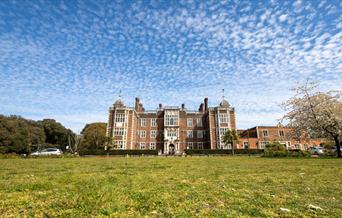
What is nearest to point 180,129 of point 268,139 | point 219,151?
point 219,151

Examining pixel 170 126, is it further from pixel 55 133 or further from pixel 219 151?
pixel 55 133

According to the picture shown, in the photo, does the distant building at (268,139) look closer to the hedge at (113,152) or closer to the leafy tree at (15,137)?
the hedge at (113,152)

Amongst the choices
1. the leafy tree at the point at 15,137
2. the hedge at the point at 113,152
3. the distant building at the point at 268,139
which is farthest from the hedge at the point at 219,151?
the leafy tree at the point at 15,137

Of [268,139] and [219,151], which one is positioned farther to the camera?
[268,139]

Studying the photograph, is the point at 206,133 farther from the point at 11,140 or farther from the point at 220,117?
the point at 11,140

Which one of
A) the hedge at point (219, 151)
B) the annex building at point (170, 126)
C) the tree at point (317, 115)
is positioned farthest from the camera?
the annex building at point (170, 126)

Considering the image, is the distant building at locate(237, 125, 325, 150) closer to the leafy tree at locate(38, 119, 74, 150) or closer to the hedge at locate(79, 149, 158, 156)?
the hedge at locate(79, 149, 158, 156)

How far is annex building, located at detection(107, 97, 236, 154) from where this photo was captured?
50.6m

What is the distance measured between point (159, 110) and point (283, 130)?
3483cm

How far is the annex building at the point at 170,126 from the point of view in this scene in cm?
5056

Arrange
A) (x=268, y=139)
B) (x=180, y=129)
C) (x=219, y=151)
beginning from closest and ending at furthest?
1. (x=219, y=151)
2. (x=268, y=139)
3. (x=180, y=129)

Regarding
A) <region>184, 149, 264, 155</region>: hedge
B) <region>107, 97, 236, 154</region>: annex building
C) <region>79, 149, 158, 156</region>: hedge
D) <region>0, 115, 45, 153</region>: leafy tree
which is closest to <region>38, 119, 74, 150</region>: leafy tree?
<region>0, 115, 45, 153</region>: leafy tree

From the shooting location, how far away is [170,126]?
5412 centimetres

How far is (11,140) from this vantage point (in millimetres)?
48000
